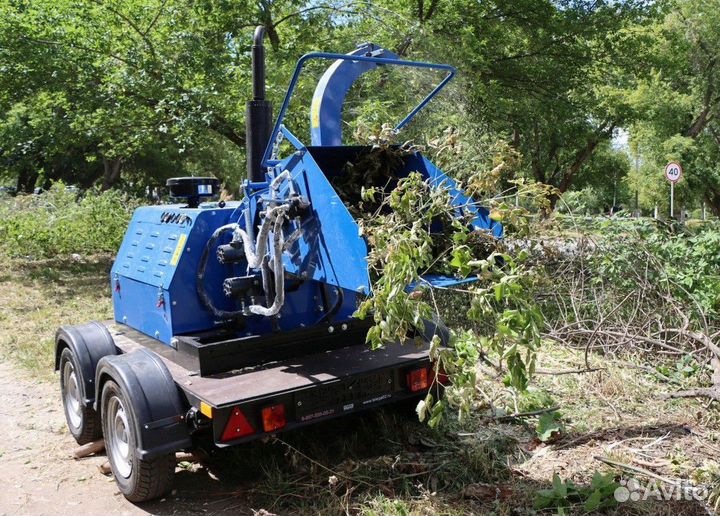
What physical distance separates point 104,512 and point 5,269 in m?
11.6

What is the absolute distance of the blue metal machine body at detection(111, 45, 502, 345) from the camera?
12.3 ft

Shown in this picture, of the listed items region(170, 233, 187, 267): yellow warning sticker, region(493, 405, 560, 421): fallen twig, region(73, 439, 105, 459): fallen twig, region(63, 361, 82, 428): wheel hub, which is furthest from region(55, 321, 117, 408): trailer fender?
region(493, 405, 560, 421): fallen twig


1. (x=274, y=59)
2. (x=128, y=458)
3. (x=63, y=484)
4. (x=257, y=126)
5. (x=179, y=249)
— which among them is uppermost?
(x=274, y=59)

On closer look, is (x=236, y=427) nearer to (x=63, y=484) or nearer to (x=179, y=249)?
(x=179, y=249)

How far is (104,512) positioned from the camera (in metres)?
4.16

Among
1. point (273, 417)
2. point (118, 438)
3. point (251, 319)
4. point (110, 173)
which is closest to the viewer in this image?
point (273, 417)

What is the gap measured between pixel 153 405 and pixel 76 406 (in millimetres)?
1876

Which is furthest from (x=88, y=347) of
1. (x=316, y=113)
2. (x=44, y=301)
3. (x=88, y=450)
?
(x=44, y=301)

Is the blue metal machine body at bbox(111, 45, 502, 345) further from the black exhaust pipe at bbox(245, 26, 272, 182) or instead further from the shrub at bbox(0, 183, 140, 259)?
the shrub at bbox(0, 183, 140, 259)


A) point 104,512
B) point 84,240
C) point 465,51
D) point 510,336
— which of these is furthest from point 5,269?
point 510,336

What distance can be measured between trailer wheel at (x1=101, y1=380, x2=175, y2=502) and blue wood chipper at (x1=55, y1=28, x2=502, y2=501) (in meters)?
0.01

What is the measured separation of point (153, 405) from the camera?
393 cm

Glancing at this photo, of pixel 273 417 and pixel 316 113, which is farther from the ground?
pixel 316 113

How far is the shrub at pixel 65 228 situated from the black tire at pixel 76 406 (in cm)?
1013
